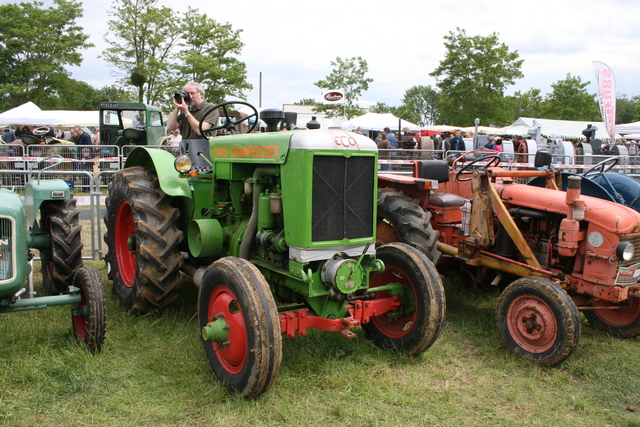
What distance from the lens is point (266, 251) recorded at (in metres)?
3.49

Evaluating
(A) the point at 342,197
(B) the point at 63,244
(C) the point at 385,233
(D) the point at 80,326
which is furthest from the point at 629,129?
(D) the point at 80,326

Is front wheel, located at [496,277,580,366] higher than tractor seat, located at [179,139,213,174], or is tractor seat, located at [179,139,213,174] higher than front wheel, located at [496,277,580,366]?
tractor seat, located at [179,139,213,174]

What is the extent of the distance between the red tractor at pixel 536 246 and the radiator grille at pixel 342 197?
138cm

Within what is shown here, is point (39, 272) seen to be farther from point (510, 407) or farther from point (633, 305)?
point (633, 305)

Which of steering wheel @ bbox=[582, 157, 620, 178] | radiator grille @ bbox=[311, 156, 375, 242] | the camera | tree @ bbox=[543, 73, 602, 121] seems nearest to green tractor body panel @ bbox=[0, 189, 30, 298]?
the camera

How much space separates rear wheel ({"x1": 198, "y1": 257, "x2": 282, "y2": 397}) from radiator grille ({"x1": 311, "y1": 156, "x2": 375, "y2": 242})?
0.51 meters

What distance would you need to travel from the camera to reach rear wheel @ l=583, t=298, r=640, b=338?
4.13 meters

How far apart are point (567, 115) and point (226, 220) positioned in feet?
152

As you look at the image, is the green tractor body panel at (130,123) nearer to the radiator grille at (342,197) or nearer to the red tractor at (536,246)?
the red tractor at (536,246)

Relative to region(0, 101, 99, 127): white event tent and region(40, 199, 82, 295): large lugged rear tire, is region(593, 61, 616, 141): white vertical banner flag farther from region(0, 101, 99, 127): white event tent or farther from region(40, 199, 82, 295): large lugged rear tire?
region(0, 101, 99, 127): white event tent

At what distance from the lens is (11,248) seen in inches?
127

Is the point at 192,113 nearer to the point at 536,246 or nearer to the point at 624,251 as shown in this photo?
the point at 536,246

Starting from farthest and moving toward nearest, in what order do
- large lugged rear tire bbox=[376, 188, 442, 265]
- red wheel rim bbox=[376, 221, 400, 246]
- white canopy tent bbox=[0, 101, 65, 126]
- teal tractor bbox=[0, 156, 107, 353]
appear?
white canopy tent bbox=[0, 101, 65, 126]
red wheel rim bbox=[376, 221, 400, 246]
large lugged rear tire bbox=[376, 188, 442, 265]
teal tractor bbox=[0, 156, 107, 353]

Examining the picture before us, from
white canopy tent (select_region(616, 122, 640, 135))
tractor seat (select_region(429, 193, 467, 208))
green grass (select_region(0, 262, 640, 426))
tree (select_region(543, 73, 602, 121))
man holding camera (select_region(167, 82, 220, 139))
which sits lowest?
green grass (select_region(0, 262, 640, 426))
